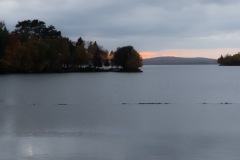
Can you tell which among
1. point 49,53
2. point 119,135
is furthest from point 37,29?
point 119,135

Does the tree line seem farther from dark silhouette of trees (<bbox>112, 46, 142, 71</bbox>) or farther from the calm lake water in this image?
the calm lake water

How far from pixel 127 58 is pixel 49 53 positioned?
29.1m

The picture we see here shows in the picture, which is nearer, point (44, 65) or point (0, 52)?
point (0, 52)

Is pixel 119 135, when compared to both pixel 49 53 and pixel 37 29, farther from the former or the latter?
pixel 37 29

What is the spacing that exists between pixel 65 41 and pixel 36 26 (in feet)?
52.7

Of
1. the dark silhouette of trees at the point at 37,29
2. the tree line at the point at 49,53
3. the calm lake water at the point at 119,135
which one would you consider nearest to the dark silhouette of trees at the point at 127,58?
the tree line at the point at 49,53

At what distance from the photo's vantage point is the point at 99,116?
81.6 feet

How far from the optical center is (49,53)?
10444 centimetres

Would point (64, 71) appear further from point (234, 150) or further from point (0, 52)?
point (234, 150)

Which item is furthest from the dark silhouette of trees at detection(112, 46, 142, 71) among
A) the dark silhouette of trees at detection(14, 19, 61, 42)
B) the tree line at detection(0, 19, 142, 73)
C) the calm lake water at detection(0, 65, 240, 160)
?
the calm lake water at detection(0, 65, 240, 160)

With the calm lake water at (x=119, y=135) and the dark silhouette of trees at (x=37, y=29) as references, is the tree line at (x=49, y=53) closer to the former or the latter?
the dark silhouette of trees at (x=37, y=29)

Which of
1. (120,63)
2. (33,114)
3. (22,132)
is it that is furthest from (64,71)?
(22,132)

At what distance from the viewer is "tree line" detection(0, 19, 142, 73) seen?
9875 centimetres

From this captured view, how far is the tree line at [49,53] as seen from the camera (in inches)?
3888
